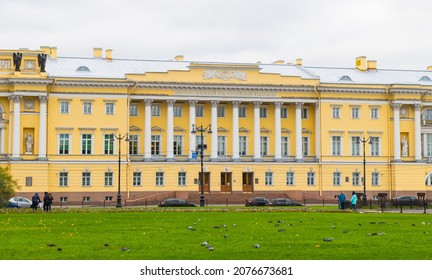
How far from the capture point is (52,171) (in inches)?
3034

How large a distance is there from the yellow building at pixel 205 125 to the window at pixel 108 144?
0.10 metres

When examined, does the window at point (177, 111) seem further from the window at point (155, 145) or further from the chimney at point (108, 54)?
the chimney at point (108, 54)

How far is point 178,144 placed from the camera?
82750mm

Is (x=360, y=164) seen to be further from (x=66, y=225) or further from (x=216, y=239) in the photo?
(x=216, y=239)

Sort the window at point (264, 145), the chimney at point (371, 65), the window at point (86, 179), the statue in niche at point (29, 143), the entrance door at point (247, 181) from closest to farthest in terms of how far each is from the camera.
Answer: the statue in niche at point (29, 143) < the window at point (86, 179) < the entrance door at point (247, 181) < the window at point (264, 145) < the chimney at point (371, 65)

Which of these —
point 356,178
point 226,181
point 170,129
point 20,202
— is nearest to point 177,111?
point 170,129

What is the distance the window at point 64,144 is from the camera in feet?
255

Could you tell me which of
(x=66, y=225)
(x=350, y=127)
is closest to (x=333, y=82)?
(x=350, y=127)

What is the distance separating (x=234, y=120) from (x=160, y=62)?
38.6ft

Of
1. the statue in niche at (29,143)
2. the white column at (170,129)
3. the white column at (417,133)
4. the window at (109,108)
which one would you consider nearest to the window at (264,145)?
the white column at (170,129)

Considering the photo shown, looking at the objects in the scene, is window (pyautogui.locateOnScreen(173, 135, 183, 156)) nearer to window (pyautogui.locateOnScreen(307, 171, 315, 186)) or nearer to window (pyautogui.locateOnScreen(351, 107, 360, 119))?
window (pyautogui.locateOnScreen(307, 171, 315, 186))

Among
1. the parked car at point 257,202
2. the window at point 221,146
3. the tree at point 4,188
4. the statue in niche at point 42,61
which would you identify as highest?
the statue in niche at point 42,61

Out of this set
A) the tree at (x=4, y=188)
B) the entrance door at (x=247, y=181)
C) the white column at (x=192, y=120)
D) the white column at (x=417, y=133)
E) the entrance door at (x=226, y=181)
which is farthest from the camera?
the white column at (x=417, y=133)

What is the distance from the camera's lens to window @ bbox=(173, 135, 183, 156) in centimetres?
8256
